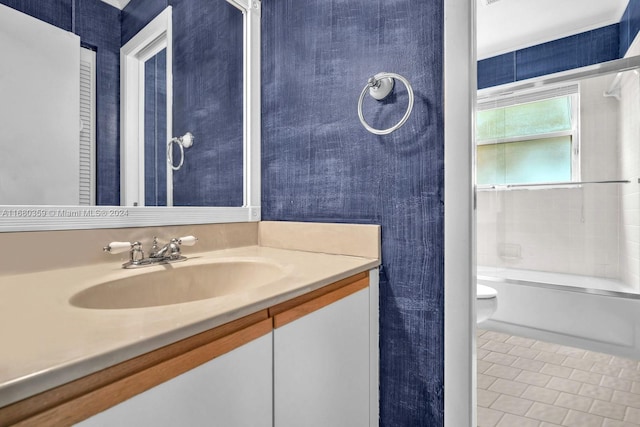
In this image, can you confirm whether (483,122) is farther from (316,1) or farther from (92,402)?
(92,402)

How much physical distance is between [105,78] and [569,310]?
9.68ft

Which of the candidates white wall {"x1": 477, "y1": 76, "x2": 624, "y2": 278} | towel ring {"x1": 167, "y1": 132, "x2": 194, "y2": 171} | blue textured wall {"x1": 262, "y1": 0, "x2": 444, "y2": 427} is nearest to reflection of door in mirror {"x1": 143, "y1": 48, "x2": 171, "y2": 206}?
towel ring {"x1": 167, "y1": 132, "x2": 194, "y2": 171}

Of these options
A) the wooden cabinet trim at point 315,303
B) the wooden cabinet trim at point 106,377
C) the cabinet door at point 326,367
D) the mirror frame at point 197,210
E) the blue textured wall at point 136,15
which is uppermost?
the blue textured wall at point 136,15

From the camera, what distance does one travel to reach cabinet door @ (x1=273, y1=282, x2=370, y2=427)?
67 centimetres

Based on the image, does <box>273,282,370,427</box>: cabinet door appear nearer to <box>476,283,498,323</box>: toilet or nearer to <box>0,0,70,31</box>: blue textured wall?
<box>0,0,70,31</box>: blue textured wall

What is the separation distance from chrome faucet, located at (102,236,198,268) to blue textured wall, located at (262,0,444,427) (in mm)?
429

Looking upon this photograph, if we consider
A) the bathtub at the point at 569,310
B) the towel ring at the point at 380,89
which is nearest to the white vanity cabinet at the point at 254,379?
the towel ring at the point at 380,89

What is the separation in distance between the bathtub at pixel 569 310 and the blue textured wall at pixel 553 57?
1.72 m

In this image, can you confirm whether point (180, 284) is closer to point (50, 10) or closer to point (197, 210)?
point (197, 210)

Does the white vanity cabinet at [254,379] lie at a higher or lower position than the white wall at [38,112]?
lower

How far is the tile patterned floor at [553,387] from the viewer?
1472 mm

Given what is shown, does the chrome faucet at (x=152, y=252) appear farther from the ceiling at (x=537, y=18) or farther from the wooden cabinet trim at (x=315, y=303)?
the ceiling at (x=537, y=18)

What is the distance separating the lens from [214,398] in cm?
52

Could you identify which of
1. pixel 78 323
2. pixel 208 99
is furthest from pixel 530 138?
pixel 78 323
